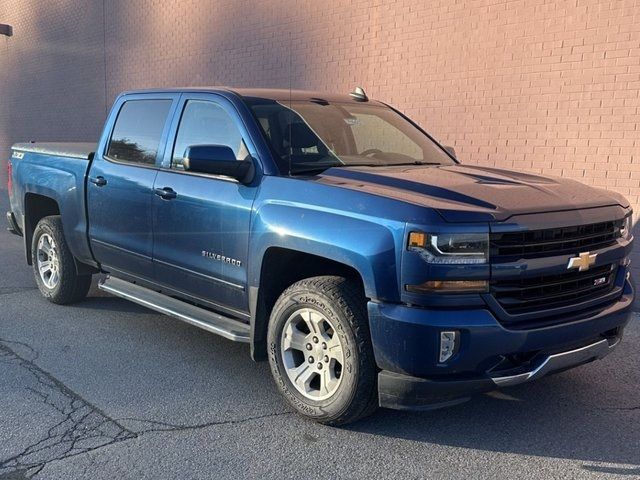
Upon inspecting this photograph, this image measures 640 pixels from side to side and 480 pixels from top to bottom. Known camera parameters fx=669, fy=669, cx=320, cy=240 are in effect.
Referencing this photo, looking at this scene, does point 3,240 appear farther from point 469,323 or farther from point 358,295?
point 469,323

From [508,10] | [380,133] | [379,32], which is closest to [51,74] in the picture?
[379,32]

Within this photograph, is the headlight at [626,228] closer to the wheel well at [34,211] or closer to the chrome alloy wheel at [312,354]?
the chrome alloy wheel at [312,354]

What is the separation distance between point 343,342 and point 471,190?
1.09 meters

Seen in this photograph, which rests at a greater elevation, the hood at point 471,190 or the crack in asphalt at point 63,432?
the hood at point 471,190

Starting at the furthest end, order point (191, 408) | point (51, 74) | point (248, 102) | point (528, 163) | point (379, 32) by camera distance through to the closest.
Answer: point (51, 74) < point (379, 32) < point (528, 163) < point (248, 102) < point (191, 408)

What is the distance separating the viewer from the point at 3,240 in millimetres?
9945

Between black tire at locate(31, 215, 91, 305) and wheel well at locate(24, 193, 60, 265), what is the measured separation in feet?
0.80

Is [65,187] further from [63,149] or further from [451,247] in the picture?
[451,247]

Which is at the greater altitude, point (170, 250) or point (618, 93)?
point (618, 93)

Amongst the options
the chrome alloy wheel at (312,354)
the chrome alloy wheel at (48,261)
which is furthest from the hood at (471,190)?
the chrome alloy wheel at (48,261)

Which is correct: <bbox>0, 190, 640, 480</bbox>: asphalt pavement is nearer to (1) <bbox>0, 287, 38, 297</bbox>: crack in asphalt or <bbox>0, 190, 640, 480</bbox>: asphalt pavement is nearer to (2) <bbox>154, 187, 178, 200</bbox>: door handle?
(2) <bbox>154, 187, 178, 200</bbox>: door handle

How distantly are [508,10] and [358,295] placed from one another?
4923mm

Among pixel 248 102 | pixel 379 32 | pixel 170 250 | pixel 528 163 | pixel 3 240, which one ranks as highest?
pixel 379 32

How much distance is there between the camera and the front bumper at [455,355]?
3246 mm
